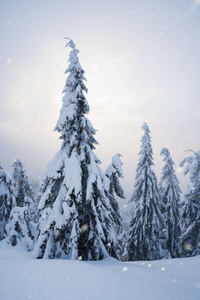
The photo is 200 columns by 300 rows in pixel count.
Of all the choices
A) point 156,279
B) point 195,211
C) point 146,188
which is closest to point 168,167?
point 146,188

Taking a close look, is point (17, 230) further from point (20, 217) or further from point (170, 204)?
point (170, 204)

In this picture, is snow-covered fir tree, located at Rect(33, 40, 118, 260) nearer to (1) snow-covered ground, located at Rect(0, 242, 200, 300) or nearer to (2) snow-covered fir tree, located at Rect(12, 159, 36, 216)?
(1) snow-covered ground, located at Rect(0, 242, 200, 300)

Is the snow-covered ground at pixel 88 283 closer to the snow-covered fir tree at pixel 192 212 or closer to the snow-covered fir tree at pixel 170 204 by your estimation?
the snow-covered fir tree at pixel 192 212

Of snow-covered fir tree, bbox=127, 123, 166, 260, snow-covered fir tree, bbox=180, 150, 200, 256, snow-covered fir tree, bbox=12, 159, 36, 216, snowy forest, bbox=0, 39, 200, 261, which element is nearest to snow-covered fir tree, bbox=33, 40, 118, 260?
snowy forest, bbox=0, 39, 200, 261

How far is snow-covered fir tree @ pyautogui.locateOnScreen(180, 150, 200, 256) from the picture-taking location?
1070 cm

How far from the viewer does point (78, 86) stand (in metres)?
9.06

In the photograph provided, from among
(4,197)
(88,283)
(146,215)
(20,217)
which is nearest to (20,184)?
(4,197)

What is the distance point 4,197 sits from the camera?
15.3 m

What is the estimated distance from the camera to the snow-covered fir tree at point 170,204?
20188 mm

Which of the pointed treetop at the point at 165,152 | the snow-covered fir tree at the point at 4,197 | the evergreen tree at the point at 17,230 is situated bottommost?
the evergreen tree at the point at 17,230

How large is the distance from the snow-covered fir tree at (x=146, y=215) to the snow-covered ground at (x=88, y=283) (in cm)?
1285

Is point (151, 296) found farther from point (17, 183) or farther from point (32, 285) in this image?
point (17, 183)

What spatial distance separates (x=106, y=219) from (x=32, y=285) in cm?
512

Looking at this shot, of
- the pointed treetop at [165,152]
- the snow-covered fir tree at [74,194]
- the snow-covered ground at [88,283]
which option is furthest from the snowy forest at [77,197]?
the pointed treetop at [165,152]
